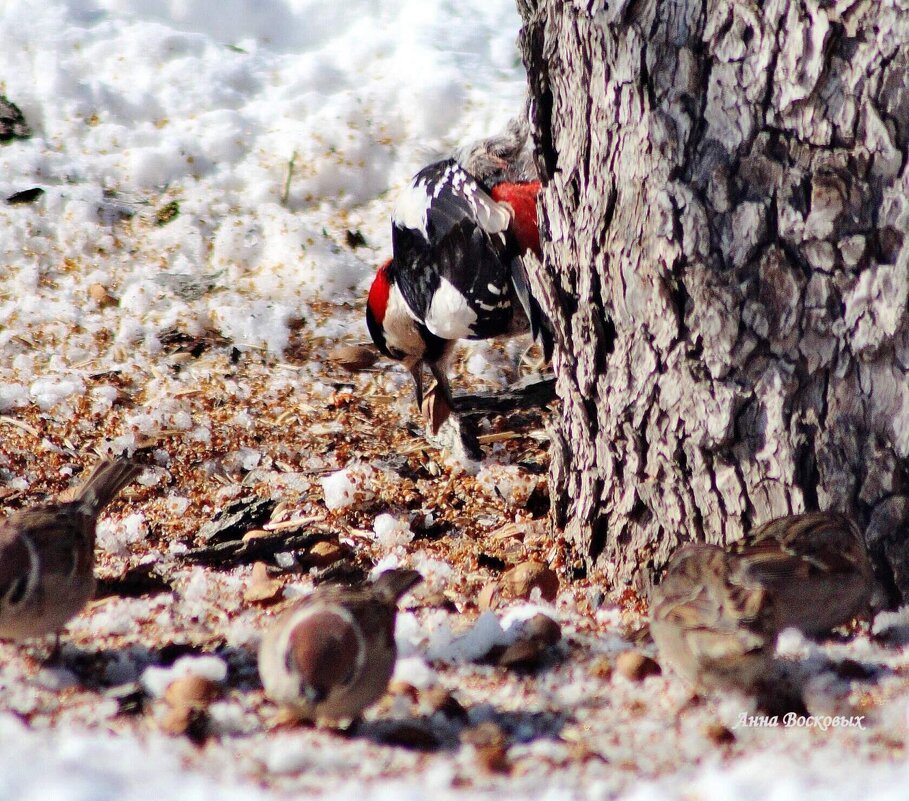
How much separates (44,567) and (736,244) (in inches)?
70.2

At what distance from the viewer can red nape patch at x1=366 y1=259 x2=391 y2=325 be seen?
4.22 meters

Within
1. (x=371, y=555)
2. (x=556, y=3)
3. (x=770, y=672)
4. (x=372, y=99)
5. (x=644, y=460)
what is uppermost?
(x=556, y=3)

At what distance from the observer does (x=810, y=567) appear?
2.43m

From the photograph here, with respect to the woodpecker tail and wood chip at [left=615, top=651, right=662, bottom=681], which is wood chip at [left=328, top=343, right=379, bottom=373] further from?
wood chip at [left=615, top=651, right=662, bottom=681]

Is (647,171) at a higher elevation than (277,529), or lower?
higher

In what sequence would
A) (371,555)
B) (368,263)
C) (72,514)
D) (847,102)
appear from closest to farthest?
(847,102)
(72,514)
(371,555)
(368,263)

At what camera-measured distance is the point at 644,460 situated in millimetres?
2803

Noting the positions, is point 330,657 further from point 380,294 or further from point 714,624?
point 380,294

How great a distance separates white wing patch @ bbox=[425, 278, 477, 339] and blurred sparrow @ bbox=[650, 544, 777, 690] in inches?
78.2

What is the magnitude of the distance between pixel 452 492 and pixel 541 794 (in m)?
1.64

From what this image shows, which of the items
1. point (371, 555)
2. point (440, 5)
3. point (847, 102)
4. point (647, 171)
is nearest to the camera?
point (847, 102)

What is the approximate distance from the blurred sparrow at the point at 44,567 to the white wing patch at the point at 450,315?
179 cm

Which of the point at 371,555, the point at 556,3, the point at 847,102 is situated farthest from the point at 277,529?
the point at 847,102

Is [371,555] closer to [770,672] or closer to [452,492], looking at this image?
[452,492]
